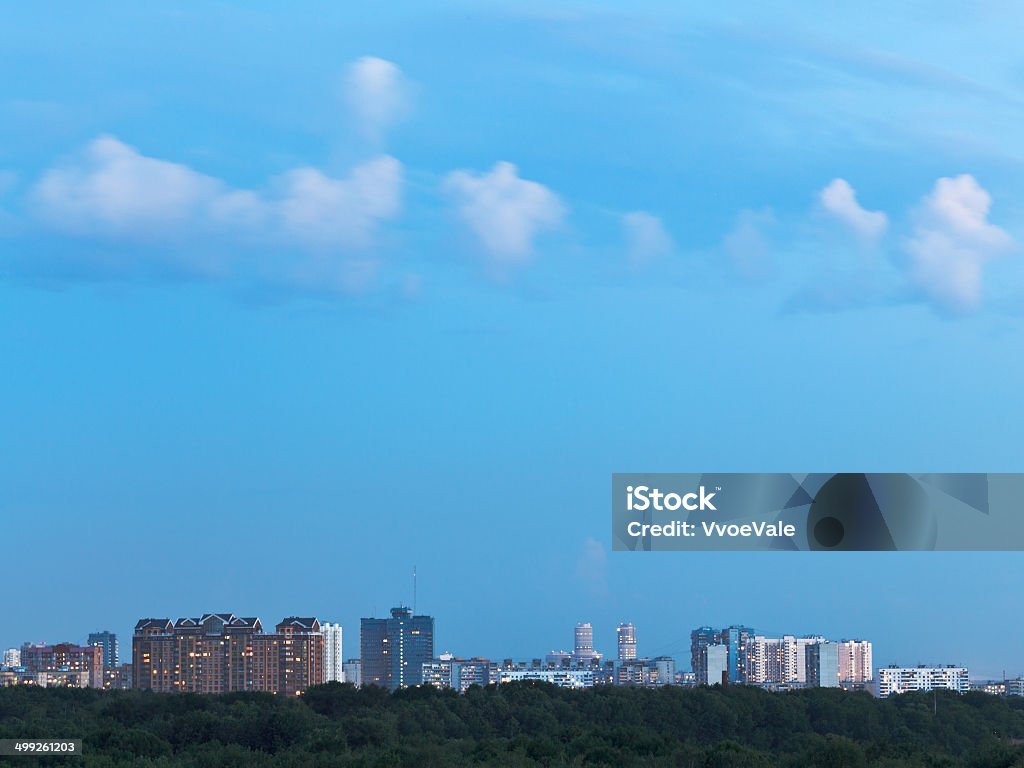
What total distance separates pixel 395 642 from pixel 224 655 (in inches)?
2404

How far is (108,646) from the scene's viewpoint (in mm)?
161500

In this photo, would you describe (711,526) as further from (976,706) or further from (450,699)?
(976,706)

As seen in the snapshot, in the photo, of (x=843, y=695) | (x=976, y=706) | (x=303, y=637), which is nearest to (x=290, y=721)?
(x=843, y=695)

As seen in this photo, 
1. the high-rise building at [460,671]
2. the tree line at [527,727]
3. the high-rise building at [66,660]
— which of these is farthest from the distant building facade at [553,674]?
the tree line at [527,727]

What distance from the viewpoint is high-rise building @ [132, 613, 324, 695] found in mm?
122188

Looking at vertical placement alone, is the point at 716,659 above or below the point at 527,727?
below

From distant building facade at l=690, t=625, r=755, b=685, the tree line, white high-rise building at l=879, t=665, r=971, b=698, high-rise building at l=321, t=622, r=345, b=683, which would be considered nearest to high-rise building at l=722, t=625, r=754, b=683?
distant building facade at l=690, t=625, r=755, b=685

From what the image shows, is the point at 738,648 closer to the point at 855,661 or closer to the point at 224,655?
the point at 855,661

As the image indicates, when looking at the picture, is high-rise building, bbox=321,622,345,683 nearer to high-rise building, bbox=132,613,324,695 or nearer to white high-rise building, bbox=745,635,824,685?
high-rise building, bbox=132,613,324,695

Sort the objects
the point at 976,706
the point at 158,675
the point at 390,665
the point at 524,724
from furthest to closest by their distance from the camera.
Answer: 1. the point at 390,665
2. the point at 158,675
3. the point at 976,706
4. the point at 524,724

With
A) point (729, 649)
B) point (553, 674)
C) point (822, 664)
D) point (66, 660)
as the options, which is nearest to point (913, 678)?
point (822, 664)

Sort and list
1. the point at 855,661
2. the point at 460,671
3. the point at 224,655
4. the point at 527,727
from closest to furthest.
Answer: the point at 527,727 → the point at 224,655 → the point at 855,661 → the point at 460,671

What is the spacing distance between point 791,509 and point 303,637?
11135 cm

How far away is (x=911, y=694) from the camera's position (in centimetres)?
6575
